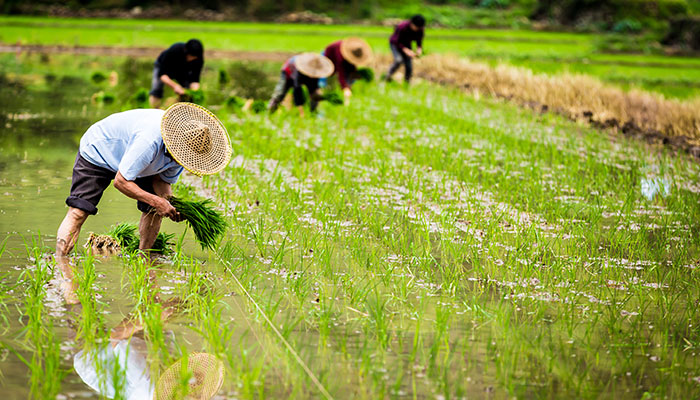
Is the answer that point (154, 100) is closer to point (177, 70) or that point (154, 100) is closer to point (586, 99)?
point (177, 70)

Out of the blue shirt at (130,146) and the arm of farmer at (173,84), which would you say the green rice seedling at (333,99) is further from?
the blue shirt at (130,146)

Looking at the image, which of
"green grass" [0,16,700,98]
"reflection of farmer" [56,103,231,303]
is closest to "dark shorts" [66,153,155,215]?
"reflection of farmer" [56,103,231,303]

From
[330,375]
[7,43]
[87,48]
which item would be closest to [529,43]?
[87,48]

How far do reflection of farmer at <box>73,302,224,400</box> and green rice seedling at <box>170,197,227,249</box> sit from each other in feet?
4.02

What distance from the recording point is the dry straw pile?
404 inches

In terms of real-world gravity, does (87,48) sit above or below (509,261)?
below

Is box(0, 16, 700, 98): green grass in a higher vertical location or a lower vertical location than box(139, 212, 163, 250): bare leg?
lower

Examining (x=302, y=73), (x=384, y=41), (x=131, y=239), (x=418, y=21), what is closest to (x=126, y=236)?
(x=131, y=239)

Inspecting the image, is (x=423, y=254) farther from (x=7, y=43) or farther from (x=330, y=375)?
(x=7, y=43)

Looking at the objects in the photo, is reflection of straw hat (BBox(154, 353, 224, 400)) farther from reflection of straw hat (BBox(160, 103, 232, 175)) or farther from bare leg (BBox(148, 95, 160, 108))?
bare leg (BBox(148, 95, 160, 108))

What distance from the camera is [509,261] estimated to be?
4773 millimetres

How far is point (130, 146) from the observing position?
4.21 meters

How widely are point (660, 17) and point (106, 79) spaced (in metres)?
27.3

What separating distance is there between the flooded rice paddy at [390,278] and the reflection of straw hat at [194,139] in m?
0.57
